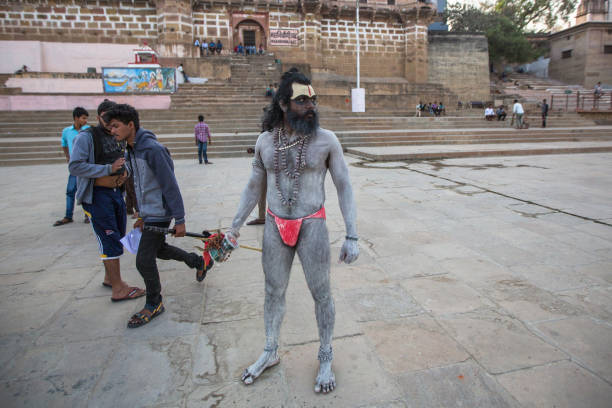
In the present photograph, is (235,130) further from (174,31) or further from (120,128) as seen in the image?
(174,31)

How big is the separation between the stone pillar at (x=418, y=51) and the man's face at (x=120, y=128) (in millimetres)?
31692

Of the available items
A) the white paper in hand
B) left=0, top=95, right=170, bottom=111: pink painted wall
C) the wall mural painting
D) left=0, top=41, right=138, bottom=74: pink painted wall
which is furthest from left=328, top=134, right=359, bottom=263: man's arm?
left=0, top=41, right=138, bottom=74: pink painted wall

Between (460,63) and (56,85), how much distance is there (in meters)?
29.4

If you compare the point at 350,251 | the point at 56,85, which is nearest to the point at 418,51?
the point at 56,85

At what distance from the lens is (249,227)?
17.6 feet

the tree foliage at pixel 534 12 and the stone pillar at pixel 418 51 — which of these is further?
the tree foliage at pixel 534 12

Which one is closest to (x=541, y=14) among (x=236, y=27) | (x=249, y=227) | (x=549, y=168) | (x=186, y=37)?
(x=236, y=27)

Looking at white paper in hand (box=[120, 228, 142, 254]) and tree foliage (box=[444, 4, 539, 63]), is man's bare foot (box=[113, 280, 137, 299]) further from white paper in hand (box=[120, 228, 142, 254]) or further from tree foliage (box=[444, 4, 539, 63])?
tree foliage (box=[444, 4, 539, 63])

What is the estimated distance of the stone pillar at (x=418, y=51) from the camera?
31.4 m

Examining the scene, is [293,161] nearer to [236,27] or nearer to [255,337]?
[255,337]

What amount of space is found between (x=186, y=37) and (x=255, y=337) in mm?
27795

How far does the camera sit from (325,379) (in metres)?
2.15

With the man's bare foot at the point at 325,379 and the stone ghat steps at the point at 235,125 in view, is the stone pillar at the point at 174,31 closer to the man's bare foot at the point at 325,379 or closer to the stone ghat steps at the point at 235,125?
the stone ghat steps at the point at 235,125

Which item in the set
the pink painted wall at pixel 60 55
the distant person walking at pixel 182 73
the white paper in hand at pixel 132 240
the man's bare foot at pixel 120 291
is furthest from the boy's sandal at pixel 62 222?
the pink painted wall at pixel 60 55
